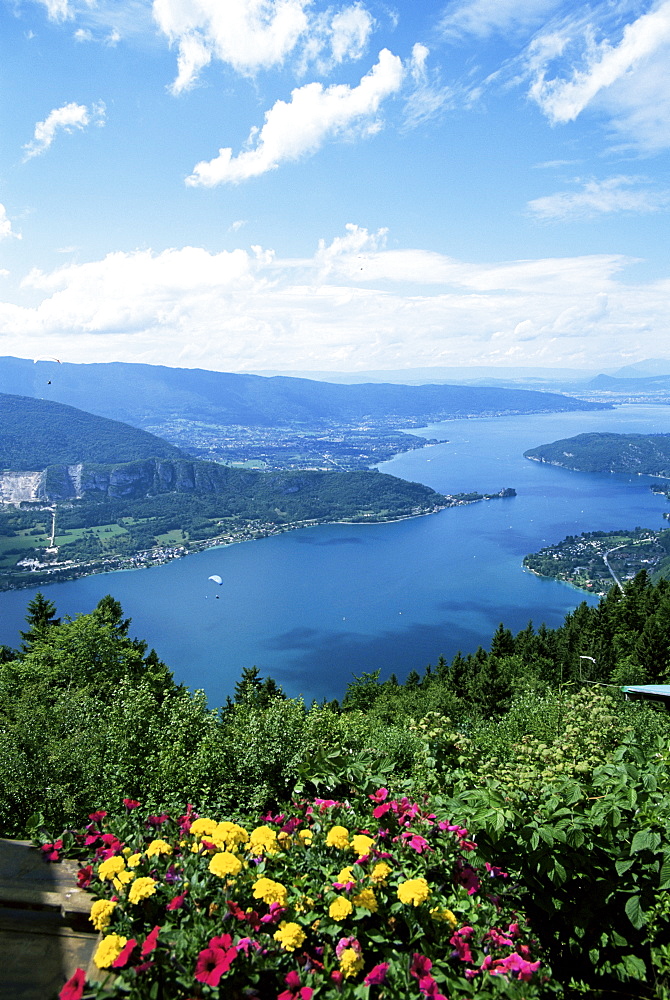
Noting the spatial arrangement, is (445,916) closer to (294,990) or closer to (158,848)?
(294,990)

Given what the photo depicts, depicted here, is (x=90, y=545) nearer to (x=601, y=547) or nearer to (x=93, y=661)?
A: (x=601, y=547)

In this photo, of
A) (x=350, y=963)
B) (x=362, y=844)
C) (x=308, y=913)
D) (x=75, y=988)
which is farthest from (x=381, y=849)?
(x=75, y=988)

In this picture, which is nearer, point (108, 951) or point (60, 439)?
point (108, 951)

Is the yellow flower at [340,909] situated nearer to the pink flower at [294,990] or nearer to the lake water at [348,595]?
the pink flower at [294,990]

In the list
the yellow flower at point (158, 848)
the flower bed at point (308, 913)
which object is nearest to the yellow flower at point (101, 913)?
the flower bed at point (308, 913)

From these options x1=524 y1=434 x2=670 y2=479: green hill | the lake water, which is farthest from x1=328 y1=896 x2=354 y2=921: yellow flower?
x1=524 y1=434 x2=670 y2=479: green hill

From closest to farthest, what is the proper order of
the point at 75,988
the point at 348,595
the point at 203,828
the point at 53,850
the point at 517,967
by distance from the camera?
the point at 75,988
the point at 517,967
the point at 203,828
the point at 53,850
the point at 348,595

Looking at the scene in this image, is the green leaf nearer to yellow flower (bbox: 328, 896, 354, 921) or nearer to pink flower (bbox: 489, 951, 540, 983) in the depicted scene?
pink flower (bbox: 489, 951, 540, 983)

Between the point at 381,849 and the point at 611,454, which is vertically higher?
the point at 611,454
